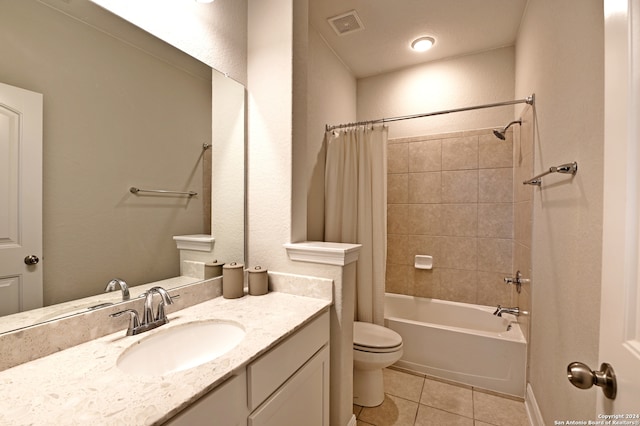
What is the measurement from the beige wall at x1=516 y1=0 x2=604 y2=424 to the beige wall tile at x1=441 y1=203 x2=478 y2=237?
78cm

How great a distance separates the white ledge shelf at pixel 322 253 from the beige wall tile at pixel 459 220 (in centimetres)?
152

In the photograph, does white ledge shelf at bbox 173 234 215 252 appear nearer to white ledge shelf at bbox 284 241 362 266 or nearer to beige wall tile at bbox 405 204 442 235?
white ledge shelf at bbox 284 241 362 266

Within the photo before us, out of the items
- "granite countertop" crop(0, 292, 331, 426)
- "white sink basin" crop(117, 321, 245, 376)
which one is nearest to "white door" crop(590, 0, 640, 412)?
"granite countertop" crop(0, 292, 331, 426)

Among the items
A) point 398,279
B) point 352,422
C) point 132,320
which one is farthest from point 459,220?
point 132,320

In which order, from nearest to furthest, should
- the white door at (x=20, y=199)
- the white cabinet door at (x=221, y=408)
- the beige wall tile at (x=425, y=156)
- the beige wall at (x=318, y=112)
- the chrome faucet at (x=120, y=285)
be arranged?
the white cabinet door at (x=221, y=408) < the white door at (x=20, y=199) < the chrome faucet at (x=120, y=285) < the beige wall at (x=318, y=112) < the beige wall tile at (x=425, y=156)

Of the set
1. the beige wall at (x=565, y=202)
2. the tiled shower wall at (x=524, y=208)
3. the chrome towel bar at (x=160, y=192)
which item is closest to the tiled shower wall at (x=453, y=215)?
the tiled shower wall at (x=524, y=208)

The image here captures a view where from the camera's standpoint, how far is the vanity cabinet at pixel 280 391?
28.7 inches

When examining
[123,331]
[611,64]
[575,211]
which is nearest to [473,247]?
[575,211]

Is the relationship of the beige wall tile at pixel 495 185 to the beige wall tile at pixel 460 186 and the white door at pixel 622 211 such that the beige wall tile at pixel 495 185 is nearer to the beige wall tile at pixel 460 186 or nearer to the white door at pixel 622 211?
the beige wall tile at pixel 460 186

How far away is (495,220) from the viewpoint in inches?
95.6

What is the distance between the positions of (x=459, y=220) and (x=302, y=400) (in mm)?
2132

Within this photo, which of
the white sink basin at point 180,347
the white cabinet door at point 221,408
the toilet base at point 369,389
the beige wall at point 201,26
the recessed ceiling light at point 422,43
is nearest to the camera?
the white cabinet door at point 221,408

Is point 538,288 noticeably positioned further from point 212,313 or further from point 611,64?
point 212,313

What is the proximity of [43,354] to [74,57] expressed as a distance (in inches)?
38.1
